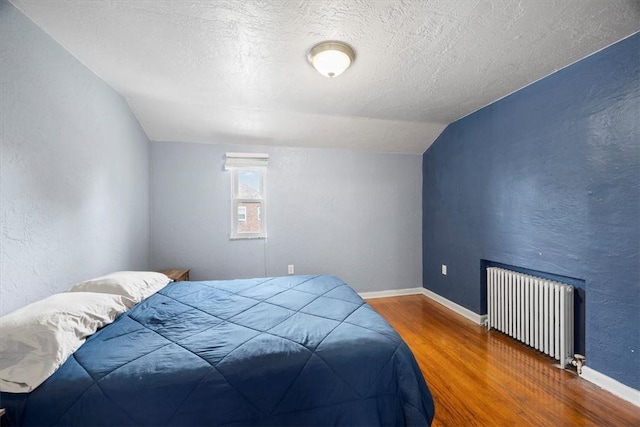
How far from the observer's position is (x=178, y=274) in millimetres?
2867

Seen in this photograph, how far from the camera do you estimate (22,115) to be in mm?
1426

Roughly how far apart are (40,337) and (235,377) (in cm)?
84

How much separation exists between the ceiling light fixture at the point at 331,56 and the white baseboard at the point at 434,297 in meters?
2.83

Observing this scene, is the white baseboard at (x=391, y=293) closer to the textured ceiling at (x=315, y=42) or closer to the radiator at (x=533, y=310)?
the radiator at (x=533, y=310)

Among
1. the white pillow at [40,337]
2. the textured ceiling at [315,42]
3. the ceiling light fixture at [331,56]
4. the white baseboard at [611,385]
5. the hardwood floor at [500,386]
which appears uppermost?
the textured ceiling at [315,42]

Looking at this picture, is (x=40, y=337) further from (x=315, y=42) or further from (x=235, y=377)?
(x=315, y=42)

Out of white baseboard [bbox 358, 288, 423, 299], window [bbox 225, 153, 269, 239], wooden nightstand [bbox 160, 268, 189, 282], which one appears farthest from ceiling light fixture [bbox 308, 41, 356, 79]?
white baseboard [bbox 358, 288, 423, 299]

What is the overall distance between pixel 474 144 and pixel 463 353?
2.14 m

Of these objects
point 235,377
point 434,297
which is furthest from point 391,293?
point 235,377

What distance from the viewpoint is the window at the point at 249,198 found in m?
3.36

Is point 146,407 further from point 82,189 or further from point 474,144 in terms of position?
point 474,144

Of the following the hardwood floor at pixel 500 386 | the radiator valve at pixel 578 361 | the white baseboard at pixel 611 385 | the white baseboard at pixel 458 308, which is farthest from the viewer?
the white baseboard at pixel 458 308

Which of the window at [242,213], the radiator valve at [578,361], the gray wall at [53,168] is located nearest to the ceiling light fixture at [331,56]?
the gray wall at [53,168]

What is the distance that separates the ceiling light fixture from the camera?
1.65 metres
